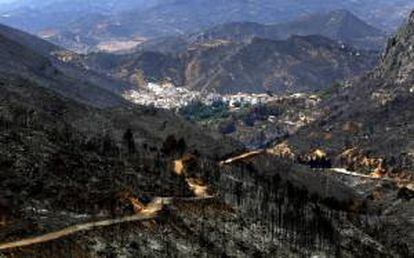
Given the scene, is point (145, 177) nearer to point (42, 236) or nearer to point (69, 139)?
point (69, 139)

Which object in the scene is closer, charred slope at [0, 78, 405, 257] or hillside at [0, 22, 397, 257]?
hillside at [0, 22, 397, 257]

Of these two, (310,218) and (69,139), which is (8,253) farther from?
(310,218)

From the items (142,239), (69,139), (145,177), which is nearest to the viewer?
(142,239)

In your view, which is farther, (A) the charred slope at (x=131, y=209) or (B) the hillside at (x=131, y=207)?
(A) the charred slope at (x=131, y=209)

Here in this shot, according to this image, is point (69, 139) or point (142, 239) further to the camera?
point (69, 139)

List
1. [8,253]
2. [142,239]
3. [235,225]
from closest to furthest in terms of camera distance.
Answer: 1. [8,253]
2. [142,239]
3. [235,225]

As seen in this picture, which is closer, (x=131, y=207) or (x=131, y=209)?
(x=131, y=209)

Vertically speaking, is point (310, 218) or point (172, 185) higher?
point (172, 185)

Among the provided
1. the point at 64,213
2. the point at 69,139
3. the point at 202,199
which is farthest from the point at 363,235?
the point at 64,213

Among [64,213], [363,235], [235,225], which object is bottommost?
[363,235]

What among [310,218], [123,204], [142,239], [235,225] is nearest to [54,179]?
[123,204]
